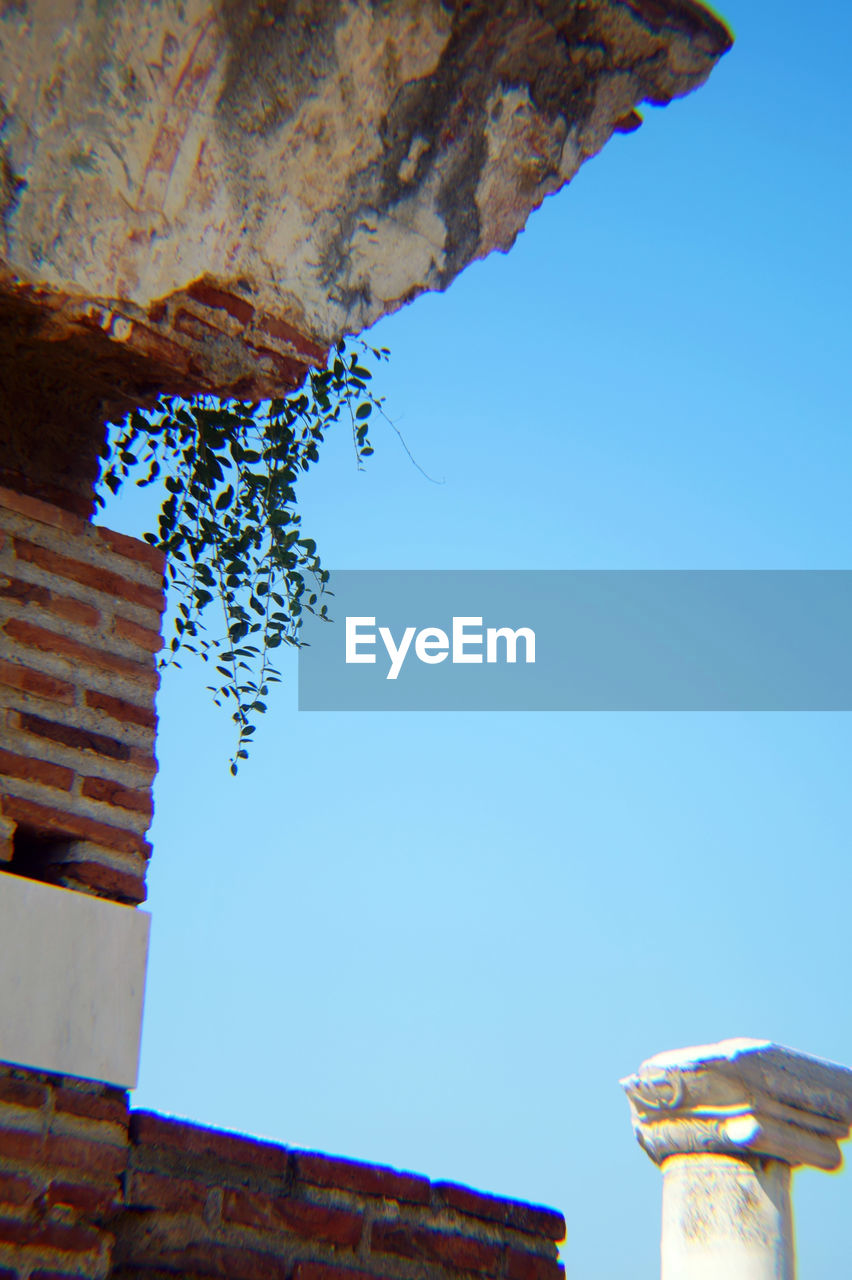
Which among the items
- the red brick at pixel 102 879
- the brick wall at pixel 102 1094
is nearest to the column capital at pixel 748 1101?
the brick wall at pixel 102 1094

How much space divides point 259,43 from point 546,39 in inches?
26.7

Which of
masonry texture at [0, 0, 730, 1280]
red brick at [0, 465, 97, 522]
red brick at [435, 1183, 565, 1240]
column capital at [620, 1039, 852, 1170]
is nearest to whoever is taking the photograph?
masonry texture at [0, 0, 730, 1280]

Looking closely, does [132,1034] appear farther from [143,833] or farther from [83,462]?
[83,462]

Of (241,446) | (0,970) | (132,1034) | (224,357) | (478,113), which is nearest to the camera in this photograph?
(0,970)

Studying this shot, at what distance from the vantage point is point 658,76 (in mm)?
2781

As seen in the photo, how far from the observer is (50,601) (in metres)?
2.30

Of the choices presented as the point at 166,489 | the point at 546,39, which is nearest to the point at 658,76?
the point at 546,39

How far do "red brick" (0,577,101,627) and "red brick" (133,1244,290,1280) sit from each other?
1.15 m

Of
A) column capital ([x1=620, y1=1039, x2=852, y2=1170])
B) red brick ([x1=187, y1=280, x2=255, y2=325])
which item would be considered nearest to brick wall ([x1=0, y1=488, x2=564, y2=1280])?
red brick ([x1=187, y1=280, x2=255, y2=325])

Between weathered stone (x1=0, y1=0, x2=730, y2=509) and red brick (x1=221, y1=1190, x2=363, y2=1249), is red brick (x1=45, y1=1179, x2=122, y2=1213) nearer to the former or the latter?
red brick (x1=221, y1=1190, x2=363, y2=1249)

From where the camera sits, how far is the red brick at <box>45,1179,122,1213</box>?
198 centimetres

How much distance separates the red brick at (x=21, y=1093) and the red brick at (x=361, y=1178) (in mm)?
751

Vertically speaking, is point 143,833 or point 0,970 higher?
point 143,833

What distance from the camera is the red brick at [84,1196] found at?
1.98 meters
